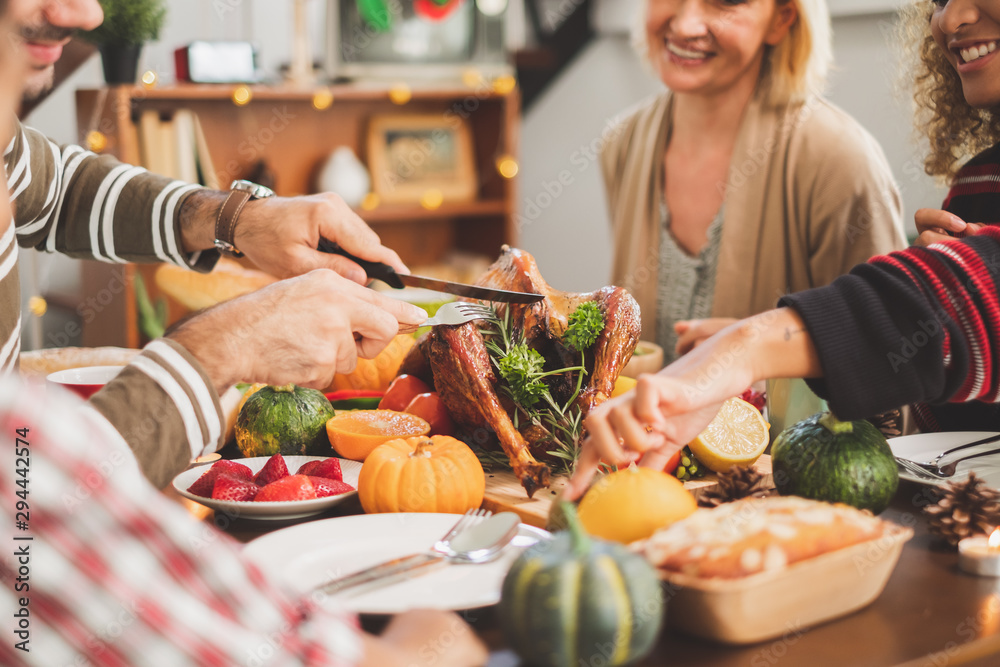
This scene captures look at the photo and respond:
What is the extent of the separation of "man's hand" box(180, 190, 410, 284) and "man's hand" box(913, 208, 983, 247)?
2.80ft

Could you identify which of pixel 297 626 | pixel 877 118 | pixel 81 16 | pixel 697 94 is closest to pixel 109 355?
pixel 81 16

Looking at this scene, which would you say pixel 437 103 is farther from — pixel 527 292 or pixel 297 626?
pixel 297 626

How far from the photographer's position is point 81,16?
1342mm

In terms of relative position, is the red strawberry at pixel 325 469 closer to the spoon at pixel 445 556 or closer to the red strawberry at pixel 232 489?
the red strawberry at pixel 232 489

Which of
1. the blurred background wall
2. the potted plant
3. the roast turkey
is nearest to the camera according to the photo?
the roast turkey

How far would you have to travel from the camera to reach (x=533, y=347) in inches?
52.7

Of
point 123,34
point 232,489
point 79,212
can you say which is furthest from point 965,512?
point 123,34

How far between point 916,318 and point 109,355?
128cm

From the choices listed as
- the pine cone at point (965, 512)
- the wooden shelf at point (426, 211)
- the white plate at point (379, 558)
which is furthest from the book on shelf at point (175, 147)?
the pine cone at point (965, 512)

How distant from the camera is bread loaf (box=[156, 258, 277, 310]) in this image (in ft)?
7.32

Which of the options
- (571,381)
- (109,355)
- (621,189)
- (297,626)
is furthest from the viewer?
(621,189)

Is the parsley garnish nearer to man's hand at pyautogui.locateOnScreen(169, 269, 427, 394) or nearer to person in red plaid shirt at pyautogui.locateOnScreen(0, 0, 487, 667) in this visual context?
man's hand at pyautogui.locateOnScreen(169, 269, 427, 394)

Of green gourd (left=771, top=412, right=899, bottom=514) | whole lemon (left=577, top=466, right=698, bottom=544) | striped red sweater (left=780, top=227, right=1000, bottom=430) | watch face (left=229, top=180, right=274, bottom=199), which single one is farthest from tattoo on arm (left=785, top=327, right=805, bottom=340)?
watch face (left=229, top=180, right=274, bottom=199)

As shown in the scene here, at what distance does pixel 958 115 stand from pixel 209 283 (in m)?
1.76
